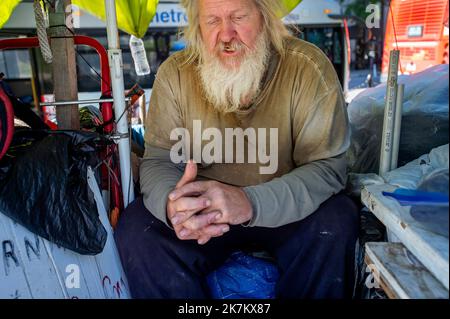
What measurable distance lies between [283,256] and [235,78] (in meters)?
0.82

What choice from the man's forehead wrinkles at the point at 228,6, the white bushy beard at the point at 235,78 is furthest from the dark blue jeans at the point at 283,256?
the man's forehead wrinkles at the point at 228,6

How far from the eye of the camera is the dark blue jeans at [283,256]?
1527mm

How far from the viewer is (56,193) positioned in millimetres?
1532

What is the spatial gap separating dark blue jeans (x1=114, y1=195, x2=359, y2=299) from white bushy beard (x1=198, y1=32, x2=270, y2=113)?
23.6 inches

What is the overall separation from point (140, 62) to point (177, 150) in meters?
1.25

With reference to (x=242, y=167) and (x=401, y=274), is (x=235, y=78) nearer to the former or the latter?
(x=242, y=167)

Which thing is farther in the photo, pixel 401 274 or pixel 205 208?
pixel 205 208

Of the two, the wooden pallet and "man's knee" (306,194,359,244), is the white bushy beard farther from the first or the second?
the wooden pallet

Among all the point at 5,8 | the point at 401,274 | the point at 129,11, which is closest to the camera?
the point at 401,274

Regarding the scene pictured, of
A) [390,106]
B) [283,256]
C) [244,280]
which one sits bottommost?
[244,280]

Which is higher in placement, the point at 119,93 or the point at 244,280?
the point at 119,93

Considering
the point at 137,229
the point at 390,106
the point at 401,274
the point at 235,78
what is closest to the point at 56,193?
the point at 137,229

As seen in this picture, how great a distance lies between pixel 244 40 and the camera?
1.85 m
